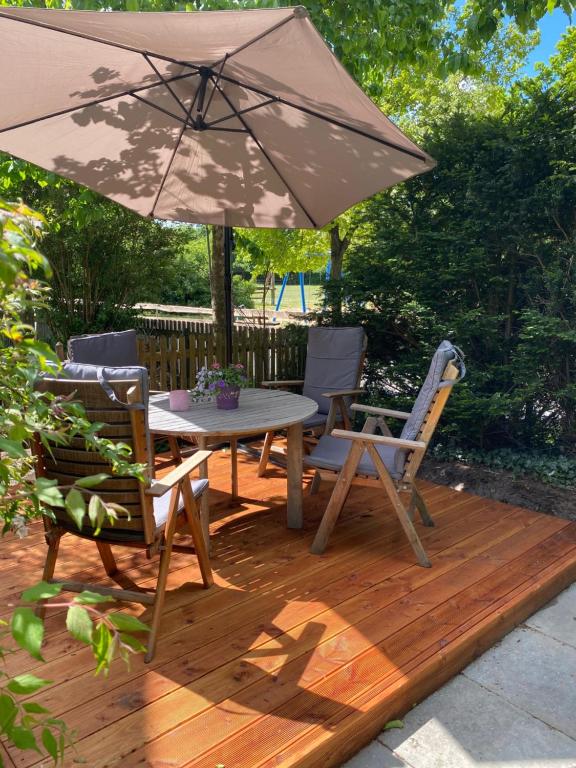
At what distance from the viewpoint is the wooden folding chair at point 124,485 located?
2.25m

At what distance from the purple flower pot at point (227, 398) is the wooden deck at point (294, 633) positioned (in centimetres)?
75

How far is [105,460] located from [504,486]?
311cm

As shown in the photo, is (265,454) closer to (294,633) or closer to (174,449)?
(174,449)

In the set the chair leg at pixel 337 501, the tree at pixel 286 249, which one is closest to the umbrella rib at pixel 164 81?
the chair leg at pixel 337 501

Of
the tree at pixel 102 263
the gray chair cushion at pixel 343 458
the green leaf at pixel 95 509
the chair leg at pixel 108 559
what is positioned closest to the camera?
the green leaf at pixel 95 509

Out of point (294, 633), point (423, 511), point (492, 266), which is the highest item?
point (492, 266)

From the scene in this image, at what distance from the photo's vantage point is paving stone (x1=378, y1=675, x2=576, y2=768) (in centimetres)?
197

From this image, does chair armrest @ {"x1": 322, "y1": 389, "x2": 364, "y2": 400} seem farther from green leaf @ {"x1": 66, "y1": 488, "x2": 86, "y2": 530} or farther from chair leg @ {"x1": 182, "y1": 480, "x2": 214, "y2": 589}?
green leaf @ {"x1": 66, "y1": 488, "x2": 86, "y2": 530}

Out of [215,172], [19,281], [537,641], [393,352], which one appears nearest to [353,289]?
[393,352]

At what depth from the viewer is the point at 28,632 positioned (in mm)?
717

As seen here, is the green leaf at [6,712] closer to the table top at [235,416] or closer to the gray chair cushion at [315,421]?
the table top at [235,416]

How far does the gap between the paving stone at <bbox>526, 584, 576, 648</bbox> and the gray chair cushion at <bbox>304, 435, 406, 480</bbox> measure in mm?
964

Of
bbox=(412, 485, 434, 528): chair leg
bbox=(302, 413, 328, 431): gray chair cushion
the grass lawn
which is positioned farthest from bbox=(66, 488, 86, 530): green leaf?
the grass lawn

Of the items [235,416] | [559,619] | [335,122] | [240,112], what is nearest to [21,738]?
[235,416]
